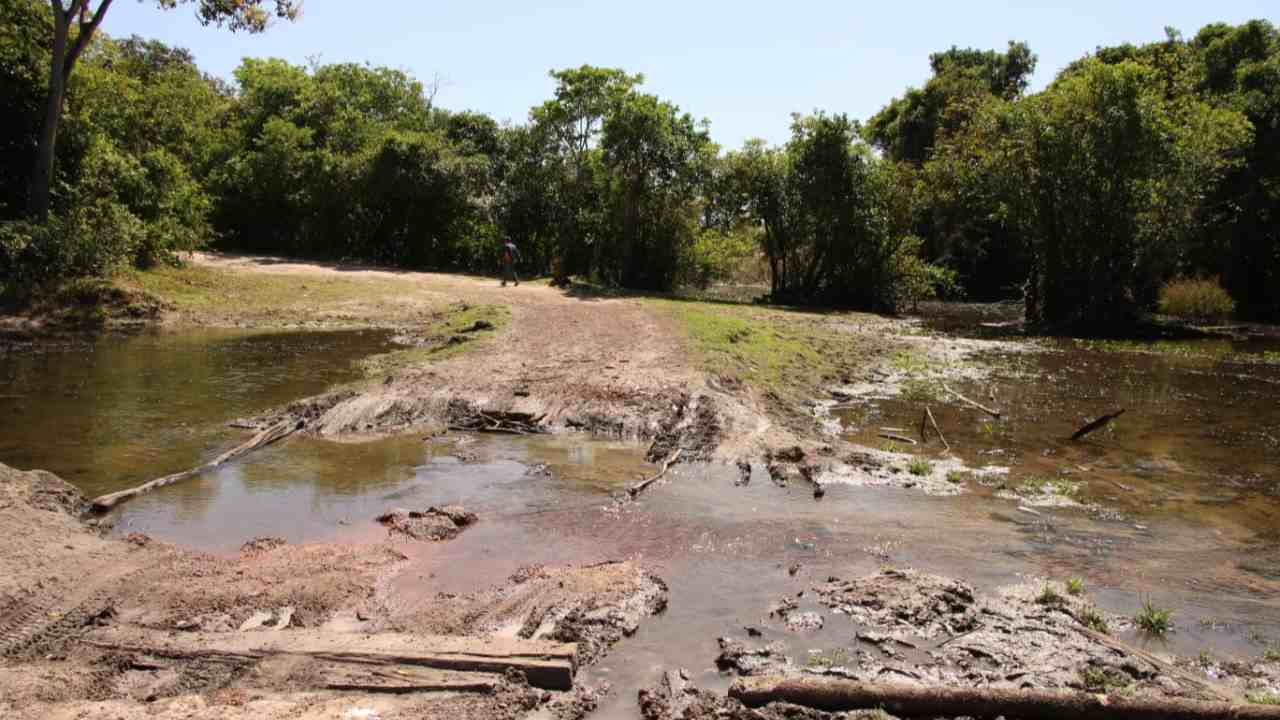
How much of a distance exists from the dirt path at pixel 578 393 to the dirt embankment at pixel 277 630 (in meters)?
4.43

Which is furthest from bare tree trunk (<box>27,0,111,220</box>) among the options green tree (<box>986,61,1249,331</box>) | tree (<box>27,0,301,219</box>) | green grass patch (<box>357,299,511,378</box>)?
green tree (<box>986,61,1249,331</box>)

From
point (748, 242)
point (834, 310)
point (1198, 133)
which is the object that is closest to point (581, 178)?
point (748, 242)

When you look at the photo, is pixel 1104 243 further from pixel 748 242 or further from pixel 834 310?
pixel 748 242

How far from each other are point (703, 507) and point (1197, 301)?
98.1ft

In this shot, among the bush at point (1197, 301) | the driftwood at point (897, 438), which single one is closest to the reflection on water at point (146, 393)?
the driftwood at point (897, 438)

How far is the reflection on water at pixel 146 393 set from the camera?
10352 mm

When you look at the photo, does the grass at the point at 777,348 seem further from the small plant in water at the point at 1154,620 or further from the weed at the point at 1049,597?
the small plant in water at the point at 1154,620

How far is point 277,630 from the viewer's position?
586cm

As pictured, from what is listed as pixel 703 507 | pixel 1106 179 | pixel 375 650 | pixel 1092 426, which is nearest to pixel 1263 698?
pixel 703 507

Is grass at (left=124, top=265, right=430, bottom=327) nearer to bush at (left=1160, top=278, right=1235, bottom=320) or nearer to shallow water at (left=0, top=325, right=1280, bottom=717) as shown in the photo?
shallow water at (left=0, top=325, right=1280, bottom=717)

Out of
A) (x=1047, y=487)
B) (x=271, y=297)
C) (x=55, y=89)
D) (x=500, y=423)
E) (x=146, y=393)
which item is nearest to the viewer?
(x=1047, y=487)

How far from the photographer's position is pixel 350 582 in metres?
6.81

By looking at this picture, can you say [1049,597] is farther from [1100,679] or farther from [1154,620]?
[1100,679]

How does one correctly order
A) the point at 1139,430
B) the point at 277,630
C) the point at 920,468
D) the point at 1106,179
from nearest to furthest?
the point at 277,630
the point at 920,468
the point at 1139,430
the point at 1106,179
